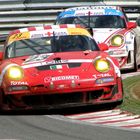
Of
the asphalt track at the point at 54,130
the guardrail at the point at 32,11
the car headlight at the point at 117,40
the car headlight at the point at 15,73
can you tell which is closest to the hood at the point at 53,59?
the car headlight at the point at 15,73

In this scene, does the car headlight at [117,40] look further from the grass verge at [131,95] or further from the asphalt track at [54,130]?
the asphalt track at [54,130]

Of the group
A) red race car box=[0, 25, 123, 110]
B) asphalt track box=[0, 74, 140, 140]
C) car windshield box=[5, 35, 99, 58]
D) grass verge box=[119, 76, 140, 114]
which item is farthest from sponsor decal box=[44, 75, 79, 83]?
car windshield box=[5, 35, 99, 58]

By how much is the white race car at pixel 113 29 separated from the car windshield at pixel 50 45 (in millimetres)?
2591

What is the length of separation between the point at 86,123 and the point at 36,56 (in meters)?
2.10

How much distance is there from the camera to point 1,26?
2284 cm

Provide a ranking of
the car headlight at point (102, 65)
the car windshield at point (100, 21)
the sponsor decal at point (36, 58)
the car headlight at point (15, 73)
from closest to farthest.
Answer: the car headlight at point (15, 73) → the car headlight at point (102, 65) → the sponsor decal at point (36, 58) → the car windshield at point (100, 21)

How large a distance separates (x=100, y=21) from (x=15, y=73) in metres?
5.99

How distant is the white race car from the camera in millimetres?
13648

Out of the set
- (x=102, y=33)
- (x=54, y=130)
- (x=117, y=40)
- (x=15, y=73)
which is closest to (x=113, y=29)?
(x=102, y=33)

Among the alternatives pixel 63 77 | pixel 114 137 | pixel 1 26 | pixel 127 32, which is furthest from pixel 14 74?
pixel 1 26

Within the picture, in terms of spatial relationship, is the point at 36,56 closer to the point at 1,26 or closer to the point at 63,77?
the point at 63,77

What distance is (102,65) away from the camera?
9562mm

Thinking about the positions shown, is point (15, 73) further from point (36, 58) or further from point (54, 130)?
point (54, 130)

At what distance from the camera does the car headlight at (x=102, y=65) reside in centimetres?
948
